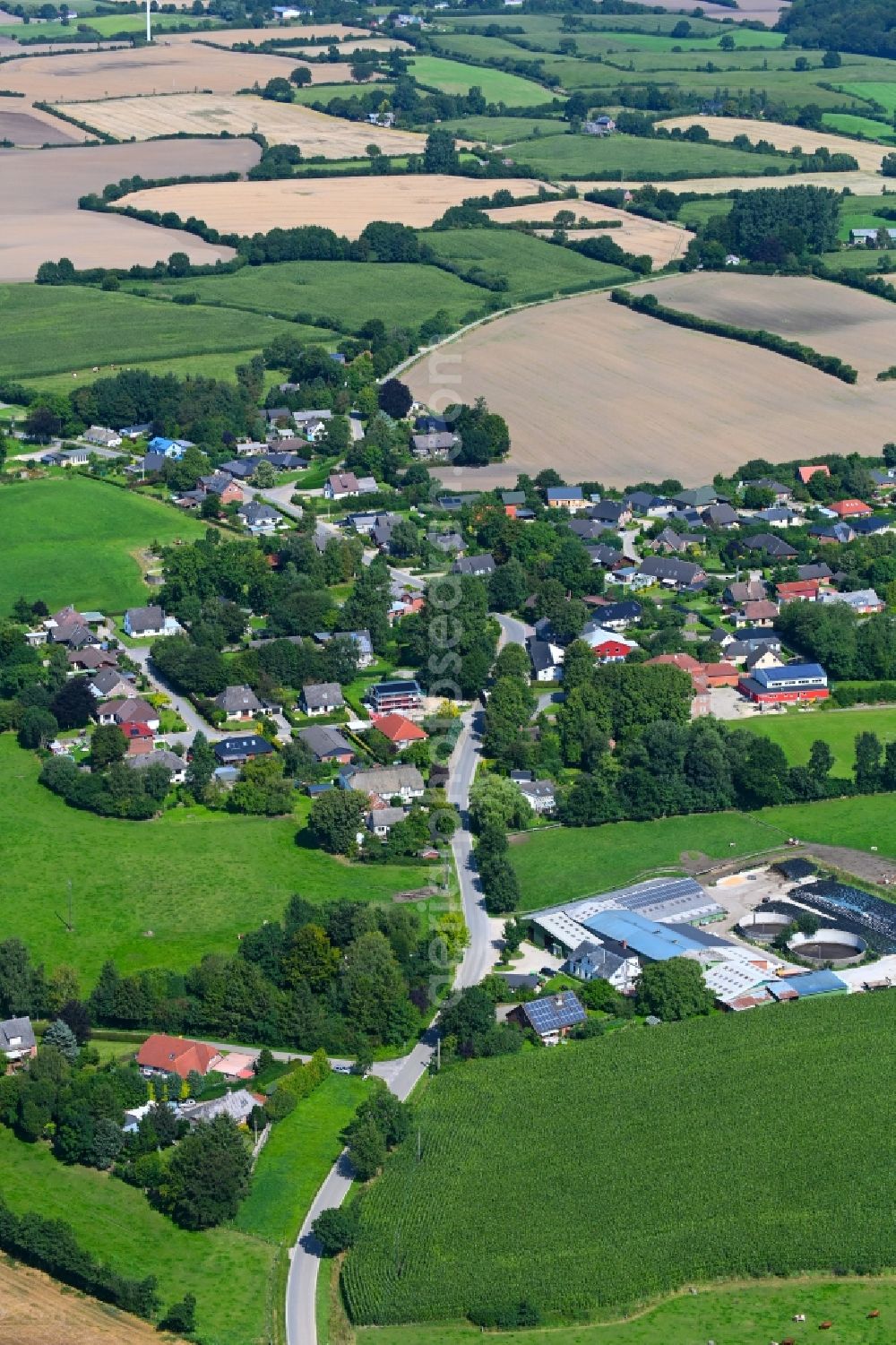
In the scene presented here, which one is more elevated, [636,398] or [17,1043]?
[17,1043]

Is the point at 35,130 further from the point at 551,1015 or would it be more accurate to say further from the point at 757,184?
the point at 551,1015

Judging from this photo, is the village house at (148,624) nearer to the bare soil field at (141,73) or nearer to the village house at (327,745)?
the village house at (327,745)

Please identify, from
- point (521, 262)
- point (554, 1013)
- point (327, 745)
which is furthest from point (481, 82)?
point (554, 1013)

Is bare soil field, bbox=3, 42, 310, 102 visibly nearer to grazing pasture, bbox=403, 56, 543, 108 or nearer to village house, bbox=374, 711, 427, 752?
grazing pasture, bbox=403, 56, 543, 108

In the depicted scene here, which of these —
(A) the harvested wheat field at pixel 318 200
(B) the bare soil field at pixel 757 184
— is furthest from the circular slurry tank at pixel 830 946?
(B) the bare soil field at pixel 757 184

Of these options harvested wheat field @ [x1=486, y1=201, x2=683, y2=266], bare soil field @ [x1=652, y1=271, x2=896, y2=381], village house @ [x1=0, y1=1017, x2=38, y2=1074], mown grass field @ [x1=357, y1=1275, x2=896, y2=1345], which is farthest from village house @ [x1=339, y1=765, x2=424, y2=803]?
harvested wheat field @ [x1=486, y1=201, x2=683, y2=266]

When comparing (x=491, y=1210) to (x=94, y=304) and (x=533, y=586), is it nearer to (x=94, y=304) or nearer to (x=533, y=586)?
(x=533, y=586)

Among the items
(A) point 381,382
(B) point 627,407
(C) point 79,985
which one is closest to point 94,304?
(A) point 381,382
